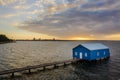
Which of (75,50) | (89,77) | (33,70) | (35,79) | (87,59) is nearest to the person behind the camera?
(35,79)

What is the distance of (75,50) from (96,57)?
7703 mm

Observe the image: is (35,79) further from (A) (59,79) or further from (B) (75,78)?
(B) (75,78)

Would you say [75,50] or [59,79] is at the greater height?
[75,50]

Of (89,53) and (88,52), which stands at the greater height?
(88,52)

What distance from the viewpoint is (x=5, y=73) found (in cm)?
3091

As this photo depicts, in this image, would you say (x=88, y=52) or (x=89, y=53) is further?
(x=88, y=52)

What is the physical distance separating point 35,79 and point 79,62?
21470 millimetres

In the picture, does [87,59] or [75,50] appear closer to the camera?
[87,59]

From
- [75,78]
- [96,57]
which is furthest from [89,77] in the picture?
[96,57]

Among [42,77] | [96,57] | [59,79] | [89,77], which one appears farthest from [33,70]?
[96,57]

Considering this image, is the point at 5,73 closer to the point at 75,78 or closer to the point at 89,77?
the point at 75,78

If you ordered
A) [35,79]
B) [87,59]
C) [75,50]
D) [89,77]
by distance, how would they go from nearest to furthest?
[35,79]
[89,77]
[87,59]
[75,50]

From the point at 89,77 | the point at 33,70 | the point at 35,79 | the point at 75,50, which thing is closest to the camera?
the point at 35,79

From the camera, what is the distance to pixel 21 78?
30750mm
